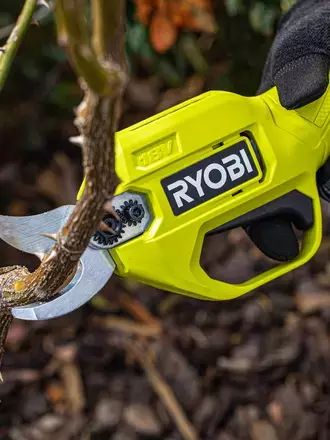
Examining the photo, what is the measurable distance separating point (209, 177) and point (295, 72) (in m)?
0.16

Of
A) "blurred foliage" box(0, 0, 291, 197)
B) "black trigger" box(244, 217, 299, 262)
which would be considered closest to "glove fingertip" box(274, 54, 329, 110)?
"black trigger" box(244, 217, 299, 262)

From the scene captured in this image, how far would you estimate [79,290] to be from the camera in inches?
29.4

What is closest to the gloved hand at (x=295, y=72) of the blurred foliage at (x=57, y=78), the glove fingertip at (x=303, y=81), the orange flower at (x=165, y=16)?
the glove fingertip at (x=303, y=81)

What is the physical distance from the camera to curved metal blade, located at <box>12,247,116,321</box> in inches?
28.9

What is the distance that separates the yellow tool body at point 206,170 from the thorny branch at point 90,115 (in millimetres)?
126

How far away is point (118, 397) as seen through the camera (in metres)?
1.48

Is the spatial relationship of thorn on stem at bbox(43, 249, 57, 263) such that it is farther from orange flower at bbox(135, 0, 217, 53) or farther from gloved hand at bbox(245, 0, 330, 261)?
orange flower at bbox(135, 0, 217, 53)

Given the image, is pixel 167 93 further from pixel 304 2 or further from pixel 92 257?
pixel 92 257

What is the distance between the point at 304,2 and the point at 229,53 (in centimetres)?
71

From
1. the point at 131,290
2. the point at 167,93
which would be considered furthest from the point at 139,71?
the point at 131,290

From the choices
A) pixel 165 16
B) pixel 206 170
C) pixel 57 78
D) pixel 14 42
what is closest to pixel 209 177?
pixel 206 170

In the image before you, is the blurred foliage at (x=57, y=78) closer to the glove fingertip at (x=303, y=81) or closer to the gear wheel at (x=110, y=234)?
the glove fingertip at (x=303, y=81)

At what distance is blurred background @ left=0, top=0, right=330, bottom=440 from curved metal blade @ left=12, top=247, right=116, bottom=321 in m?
0.66

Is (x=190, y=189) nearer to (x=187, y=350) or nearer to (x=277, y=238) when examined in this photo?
(x=277, y=238)
